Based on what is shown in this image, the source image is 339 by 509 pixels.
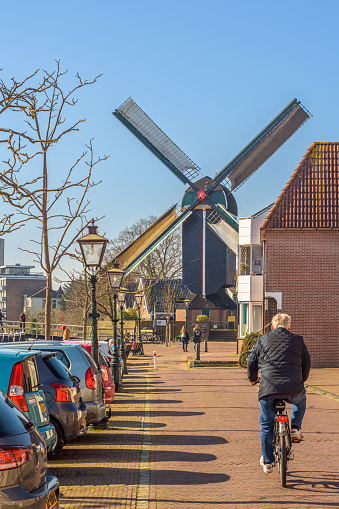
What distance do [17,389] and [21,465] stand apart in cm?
314

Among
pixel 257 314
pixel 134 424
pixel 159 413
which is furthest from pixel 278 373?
pixel 257 314

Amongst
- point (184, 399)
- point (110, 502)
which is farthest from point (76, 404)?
point (184, 399)

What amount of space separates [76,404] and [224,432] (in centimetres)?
382

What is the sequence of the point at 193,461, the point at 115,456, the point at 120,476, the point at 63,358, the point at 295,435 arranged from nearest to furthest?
the point at 295,435, the point at 120,476, the point at 193,461, the point at 115,456, the point at 63,358

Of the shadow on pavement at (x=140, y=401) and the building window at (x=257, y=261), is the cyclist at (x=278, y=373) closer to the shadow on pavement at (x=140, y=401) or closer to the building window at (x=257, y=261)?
the shadow on pavement at (x=140, y=401)

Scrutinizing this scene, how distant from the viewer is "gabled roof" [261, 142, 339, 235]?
34625 millimetres

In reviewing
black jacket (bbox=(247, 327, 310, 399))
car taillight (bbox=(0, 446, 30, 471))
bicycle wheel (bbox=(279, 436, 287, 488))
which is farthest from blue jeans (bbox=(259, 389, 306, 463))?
car taillight (bbox=(0, 446, 30, 471))

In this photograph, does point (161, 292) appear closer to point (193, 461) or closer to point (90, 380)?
point (90, 380)

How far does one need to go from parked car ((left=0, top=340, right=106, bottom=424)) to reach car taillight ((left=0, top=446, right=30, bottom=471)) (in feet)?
24.4

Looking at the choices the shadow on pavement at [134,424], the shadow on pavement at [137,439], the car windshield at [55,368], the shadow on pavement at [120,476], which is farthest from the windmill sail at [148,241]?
the shadow on pavement at [120,476]

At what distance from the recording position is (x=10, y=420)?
227 inches

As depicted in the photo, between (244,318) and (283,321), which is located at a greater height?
(283,321)

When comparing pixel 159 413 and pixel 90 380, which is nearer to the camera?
pixel 90 380

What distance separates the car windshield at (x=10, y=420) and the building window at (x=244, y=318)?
37.7 metres
